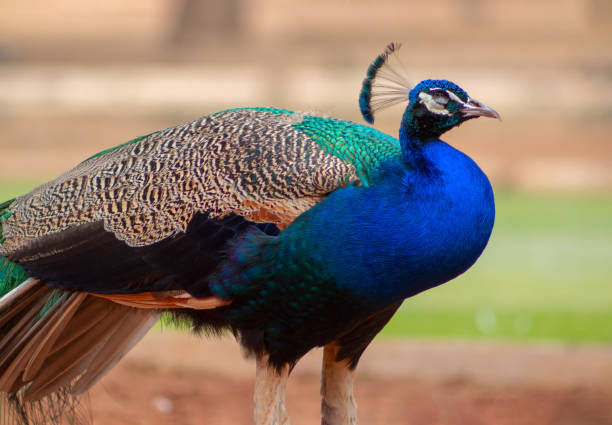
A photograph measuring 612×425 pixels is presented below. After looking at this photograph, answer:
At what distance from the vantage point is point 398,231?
2.46 meters

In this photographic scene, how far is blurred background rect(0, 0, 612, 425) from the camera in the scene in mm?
3766

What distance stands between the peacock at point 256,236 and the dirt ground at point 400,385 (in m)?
0.79

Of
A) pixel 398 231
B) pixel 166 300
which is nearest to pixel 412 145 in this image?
pixel 398 231

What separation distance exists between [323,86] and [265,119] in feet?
23.5

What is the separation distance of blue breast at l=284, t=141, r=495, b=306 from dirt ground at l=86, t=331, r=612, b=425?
1266 mm

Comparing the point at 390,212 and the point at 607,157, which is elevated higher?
the point at 390,212

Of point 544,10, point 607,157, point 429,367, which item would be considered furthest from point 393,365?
point 544,10

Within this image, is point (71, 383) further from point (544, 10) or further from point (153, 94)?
point (544, 10)

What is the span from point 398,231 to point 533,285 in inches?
143

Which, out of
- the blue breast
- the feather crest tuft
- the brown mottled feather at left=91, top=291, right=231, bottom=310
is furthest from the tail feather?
the feather crest tuft

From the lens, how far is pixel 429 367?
391 cm

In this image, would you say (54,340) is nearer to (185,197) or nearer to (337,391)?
(185,197)

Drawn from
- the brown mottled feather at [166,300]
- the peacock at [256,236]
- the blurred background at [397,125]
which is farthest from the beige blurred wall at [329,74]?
the brown mottled feather at [166,300]

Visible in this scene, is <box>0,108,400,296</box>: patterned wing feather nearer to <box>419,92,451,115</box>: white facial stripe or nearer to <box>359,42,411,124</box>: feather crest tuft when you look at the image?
<box>359,42,411,124</box>: feather crest tuft
